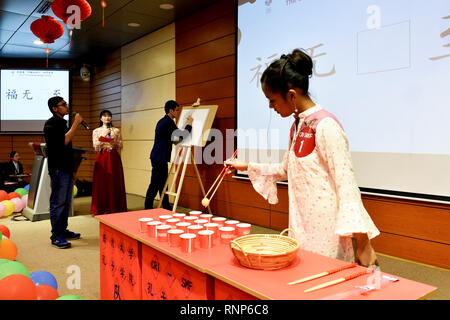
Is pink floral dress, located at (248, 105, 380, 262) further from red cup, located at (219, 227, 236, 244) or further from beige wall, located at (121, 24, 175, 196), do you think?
beige wall, located at (121, 24, 175, 196)

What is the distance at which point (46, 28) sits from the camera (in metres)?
4.23

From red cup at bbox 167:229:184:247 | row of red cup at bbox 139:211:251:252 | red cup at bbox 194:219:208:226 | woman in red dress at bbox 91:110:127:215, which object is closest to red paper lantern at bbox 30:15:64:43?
woman in red dress at bbox 91:110:127:215

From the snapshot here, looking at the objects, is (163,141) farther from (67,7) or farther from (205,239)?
(205,239)

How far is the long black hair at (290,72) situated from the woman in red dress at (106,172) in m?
3.88

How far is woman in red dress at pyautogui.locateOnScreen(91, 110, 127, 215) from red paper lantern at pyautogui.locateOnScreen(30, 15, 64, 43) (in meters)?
1.15

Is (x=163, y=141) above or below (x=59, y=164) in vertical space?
above

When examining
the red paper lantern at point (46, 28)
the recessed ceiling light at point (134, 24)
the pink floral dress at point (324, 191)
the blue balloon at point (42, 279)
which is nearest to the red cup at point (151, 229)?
the pink floral dress at point (324, 191)

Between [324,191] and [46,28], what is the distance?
13.9 ft

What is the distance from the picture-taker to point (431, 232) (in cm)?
276

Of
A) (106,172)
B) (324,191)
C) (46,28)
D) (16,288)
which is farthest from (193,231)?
(46,28)

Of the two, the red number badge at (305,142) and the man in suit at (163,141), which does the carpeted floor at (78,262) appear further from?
the red number badge at (305,142)
